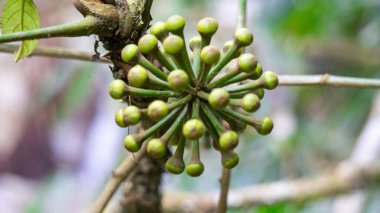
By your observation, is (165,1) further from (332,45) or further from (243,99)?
(243,99)

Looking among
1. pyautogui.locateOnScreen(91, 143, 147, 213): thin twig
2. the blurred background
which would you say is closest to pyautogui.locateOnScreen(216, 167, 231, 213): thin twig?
pyautogui.locateOnScreen(91, 143, 147, 213): thin twig

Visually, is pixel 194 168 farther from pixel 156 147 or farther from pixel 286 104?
pixel 286 104

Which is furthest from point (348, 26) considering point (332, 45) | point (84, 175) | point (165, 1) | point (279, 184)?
point (84, 175)

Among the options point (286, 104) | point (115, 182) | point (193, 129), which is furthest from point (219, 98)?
point (286, 104)

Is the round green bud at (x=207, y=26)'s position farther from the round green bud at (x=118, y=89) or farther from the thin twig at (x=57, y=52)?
the thin twig at (x=57, y=52)

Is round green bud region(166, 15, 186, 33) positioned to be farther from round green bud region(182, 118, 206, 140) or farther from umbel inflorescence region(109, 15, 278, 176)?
round green bud region(182, 118, 206, 140)

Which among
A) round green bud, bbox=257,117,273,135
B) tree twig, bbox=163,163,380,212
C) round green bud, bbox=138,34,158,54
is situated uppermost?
tree twig, bbox=163,163,380,212

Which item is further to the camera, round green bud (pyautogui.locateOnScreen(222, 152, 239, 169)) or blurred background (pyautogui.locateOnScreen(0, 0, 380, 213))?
blurred background (pyautogui.locateOnScreen(0, 0, 380, 213))
